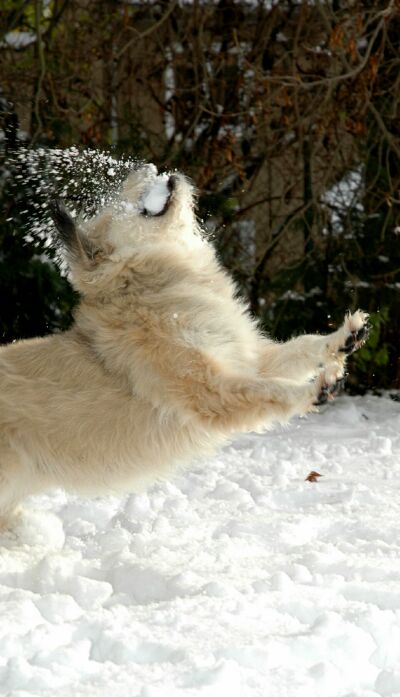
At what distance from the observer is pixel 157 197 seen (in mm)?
4363

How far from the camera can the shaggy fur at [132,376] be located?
4016 millimetres

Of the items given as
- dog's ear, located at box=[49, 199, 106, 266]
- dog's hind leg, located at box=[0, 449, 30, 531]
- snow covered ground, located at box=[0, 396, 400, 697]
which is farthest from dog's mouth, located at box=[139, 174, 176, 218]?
snow covered ground, located at box=[0, 396, 400, 697]

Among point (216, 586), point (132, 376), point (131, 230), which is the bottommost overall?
point (216, 586)

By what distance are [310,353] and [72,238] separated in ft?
3.88

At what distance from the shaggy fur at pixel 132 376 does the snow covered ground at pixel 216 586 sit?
388 mm

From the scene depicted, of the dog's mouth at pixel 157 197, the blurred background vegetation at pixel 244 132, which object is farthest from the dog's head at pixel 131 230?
the blurred background vegetation at pixel 244 132

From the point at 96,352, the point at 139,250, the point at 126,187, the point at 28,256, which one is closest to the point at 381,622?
the point at 96,352

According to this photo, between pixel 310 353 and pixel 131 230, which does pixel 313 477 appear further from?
pixel 131 230

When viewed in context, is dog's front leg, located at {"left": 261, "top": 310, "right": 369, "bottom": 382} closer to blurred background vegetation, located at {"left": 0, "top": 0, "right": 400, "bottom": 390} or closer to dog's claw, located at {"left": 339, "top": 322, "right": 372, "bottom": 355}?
dog's claw, located at {"left": 339, "top": 322, "right": 372, "bottom": 355}

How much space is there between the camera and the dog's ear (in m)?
4.15

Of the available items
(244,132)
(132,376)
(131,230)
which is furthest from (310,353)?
(244,132)

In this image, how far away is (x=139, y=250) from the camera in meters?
4.31

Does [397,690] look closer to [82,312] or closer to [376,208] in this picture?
[82,312]

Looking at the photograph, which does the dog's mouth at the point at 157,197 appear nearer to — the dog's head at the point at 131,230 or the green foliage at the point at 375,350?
the dog's head at the point at 131,230
